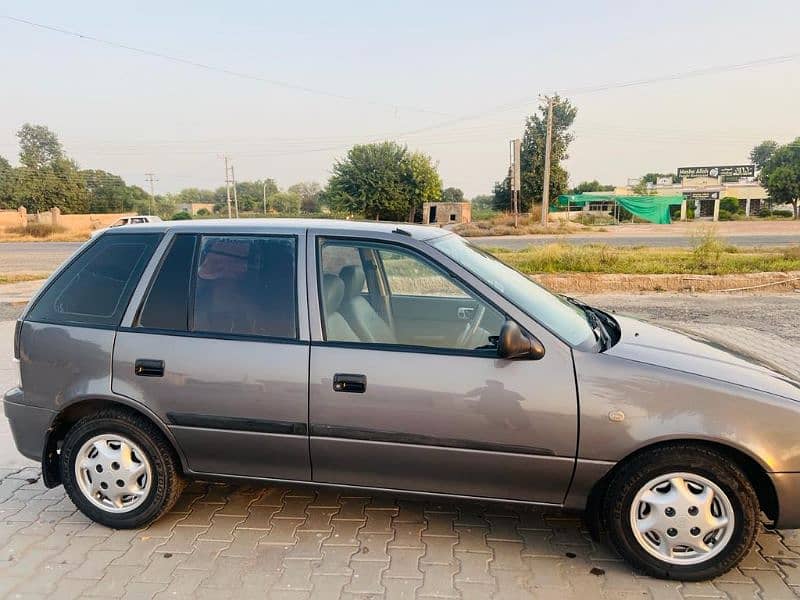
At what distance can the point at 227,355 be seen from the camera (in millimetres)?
2752

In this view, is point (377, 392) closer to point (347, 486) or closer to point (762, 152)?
point (347, 486)

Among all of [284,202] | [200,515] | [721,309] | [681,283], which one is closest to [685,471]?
[200,515]

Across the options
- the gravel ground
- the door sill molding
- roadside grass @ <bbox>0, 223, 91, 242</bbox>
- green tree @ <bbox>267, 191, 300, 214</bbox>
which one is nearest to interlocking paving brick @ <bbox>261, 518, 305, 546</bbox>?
the door sill molding

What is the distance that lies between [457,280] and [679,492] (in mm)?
1410

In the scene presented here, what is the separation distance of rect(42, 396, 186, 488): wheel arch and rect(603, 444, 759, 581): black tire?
223 centimetres

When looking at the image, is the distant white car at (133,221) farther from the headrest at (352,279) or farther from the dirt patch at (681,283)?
the dirt patch at (681,283)

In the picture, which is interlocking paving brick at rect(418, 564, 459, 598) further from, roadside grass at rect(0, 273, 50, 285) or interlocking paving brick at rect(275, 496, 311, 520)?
roadside grass at rect(0, 273, 50, 285)

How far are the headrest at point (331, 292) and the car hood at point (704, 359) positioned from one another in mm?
1368

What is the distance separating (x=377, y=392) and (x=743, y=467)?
1707 millimetres

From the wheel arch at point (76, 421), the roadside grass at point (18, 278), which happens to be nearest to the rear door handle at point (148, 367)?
the wheel arch at point (76, 421)

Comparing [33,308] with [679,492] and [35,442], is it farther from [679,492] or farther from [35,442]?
[679,492]

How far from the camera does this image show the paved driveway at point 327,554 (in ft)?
8.18

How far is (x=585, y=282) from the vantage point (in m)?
11.0

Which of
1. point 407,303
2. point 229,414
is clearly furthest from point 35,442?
point 407,303
